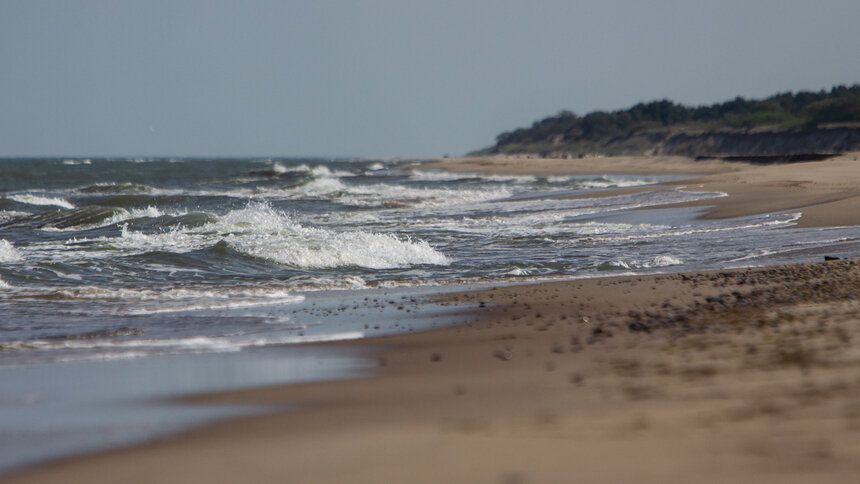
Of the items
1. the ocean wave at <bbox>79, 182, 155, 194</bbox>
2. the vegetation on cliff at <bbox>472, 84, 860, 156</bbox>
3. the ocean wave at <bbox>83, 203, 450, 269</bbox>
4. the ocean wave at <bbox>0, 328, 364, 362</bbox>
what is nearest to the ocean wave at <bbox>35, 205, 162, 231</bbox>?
the ocean wave at <bbox>83, 203, 450, 269</bbox>

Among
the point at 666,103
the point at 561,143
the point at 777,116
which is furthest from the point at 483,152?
the point at 777,116

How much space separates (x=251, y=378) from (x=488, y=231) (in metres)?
14.3

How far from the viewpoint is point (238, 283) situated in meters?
12.1

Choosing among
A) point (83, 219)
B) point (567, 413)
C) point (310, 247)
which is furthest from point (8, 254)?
point (567, 413)

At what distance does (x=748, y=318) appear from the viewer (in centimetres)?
702

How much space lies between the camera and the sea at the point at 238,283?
5633 millimetres

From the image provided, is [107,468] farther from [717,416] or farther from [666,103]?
[666,103]

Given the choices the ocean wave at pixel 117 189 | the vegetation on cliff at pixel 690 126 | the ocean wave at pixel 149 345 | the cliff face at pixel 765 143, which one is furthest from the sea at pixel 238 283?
A: the vegetation on cliff at pixel 690 126

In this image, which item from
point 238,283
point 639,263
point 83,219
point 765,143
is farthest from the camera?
point 765,143

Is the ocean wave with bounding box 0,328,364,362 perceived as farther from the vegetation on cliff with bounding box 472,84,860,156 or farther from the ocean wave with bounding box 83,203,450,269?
the vegetation on cliff with bounding box 472,84,860,156

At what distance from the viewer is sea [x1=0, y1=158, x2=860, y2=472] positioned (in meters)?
5.63

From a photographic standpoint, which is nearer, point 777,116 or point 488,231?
point 488,231

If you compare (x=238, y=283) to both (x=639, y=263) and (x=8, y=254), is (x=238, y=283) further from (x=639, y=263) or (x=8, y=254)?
(x=639, y=263)

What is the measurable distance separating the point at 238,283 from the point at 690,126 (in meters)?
101
